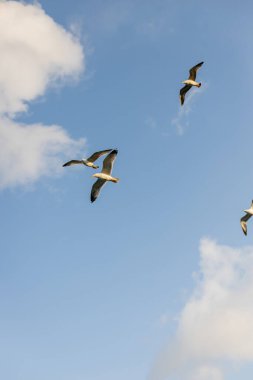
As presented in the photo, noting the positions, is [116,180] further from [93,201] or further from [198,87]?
[198,87]

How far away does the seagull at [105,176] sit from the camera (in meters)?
49.3

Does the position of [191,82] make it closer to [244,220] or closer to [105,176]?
[105,176]

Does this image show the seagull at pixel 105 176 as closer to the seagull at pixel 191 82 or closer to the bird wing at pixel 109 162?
the bird wing at pixel 109 162

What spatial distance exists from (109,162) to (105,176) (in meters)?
1.29

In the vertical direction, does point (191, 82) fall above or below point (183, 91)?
below

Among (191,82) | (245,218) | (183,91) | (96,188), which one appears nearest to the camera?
(96,188)

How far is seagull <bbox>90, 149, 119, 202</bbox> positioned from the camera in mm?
49344

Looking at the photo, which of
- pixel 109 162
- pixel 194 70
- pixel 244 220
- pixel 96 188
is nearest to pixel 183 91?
pixel 194 70

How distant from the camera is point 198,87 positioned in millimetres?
58656

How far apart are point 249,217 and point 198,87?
1698cm

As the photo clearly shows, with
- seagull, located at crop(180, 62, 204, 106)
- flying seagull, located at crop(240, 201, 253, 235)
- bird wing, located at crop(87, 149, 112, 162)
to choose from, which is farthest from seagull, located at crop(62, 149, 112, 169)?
flying seagull, located at crop(240, 201, 253, 235)

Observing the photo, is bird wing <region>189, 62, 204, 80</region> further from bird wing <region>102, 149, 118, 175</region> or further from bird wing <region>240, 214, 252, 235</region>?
bird wing <region>240, 214, 252, 235</region>

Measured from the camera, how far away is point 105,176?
4981cm

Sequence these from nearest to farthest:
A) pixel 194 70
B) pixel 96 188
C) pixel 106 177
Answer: pixel 106 177, pixel 96 188, pixel 194 70
